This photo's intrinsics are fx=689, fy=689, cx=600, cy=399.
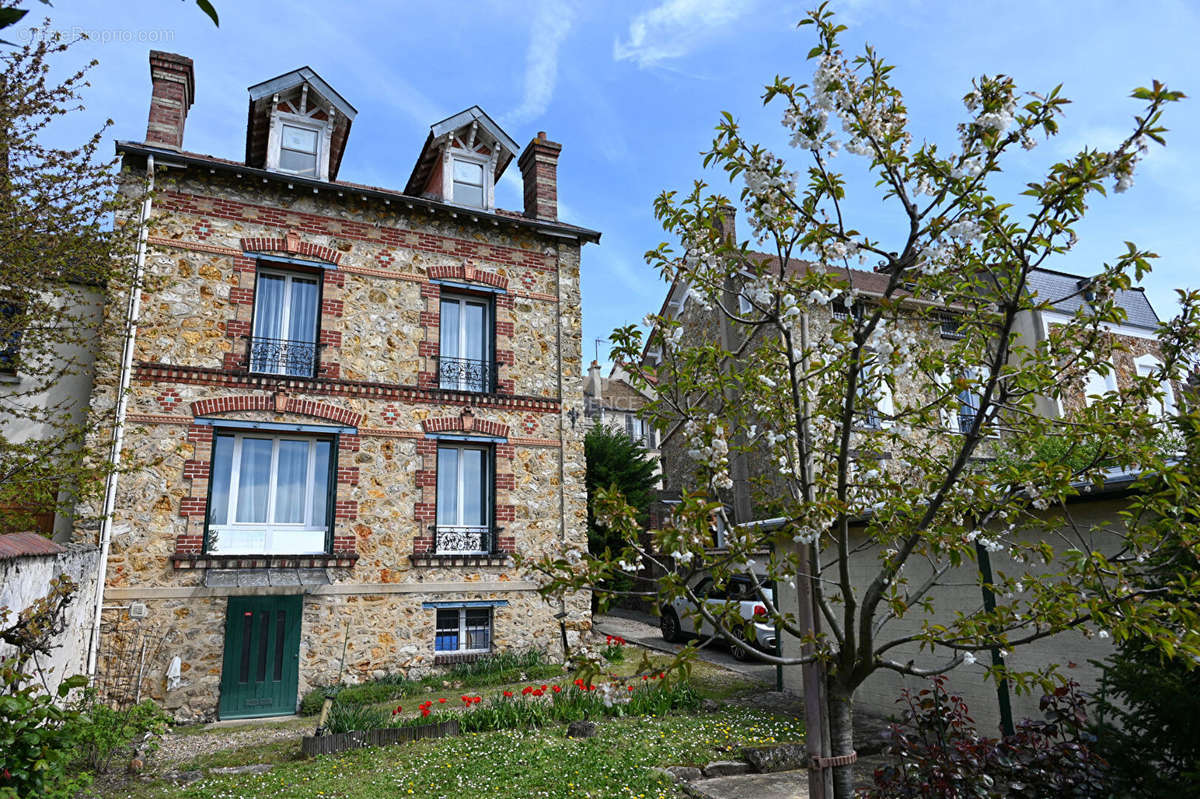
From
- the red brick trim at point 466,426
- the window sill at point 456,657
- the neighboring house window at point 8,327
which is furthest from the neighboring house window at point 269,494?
the neighboring house window at point 8,327

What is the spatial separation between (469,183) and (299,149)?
126 inches

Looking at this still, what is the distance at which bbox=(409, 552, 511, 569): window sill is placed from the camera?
11945mm

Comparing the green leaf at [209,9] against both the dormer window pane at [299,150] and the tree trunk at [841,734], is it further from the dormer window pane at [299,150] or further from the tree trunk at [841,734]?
the dormer window pane at [299,150]

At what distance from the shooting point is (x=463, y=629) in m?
12.2

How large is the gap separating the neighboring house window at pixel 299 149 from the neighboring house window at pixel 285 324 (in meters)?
2.03

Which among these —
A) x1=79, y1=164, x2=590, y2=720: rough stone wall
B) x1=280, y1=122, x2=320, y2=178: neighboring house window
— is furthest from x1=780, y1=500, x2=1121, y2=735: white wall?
x1=280, y1=122, x2=320, y2=178: neighboring house window

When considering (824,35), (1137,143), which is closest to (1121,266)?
(1137,143)

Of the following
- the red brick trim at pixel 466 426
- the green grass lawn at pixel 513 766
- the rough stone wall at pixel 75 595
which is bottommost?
the green grass lawn at pixel 513 766

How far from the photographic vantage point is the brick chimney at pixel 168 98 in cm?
1187

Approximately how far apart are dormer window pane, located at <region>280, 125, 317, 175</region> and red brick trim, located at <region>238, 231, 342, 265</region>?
1.39 metres

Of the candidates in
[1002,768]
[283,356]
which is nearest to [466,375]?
[283,356]

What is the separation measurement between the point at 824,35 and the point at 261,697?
11.4m

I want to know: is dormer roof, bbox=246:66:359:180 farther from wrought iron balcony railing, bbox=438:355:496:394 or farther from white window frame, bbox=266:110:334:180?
wrought iron balcony railing, bbox=438:355:496:394

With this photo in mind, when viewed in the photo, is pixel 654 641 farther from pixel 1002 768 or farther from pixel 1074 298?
pixel 1074 298
